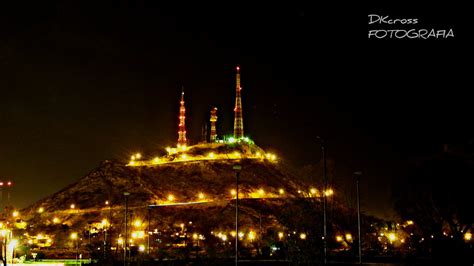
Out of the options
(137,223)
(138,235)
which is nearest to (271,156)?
(137,223)

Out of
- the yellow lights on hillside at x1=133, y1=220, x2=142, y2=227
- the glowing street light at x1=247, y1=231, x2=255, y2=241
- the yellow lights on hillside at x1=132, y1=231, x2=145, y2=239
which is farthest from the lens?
the yellow lights on hillside at x1=133, y1=220, x2=142, y2=227

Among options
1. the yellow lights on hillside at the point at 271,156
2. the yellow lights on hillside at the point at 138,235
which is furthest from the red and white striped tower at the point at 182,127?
the yellow lights on hillside at the point at 138,235

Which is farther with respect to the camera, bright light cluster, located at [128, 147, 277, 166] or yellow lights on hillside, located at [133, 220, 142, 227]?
bright light cluster, located at [128, 147, 277, 166]

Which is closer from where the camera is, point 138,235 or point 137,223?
point 138,235

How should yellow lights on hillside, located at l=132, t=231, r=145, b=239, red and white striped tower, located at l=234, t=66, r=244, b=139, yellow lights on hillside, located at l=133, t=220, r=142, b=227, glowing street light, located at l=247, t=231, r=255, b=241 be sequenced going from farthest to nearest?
1. red and white striped tower, located at l=234, t=66, r=244, b=139
2. yellow lights on hillside, located at l=133, t=220, r=142, b=227
3. yellow lights on hillside, located at l=132, t=231, r=145, b=239
4. glowing street light, located at l=247, t=231, r=255, b=241

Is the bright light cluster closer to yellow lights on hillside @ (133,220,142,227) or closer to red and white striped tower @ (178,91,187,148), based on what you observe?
red and white striped tower @ (178,91,187,148)

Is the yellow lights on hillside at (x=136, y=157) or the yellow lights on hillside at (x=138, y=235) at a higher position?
the yellow lights on hillside at (x=136, y=157)

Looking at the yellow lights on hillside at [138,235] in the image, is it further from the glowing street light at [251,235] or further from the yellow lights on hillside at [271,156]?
the yellow lights on hillside at [271,156]

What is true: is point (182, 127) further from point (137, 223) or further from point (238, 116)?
point (137, 223)

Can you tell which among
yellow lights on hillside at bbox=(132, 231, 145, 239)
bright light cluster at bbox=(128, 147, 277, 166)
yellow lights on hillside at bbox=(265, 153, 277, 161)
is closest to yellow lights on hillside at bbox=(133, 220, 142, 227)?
yellow lights on hillside at bbox=(132, 231, 145, 239)

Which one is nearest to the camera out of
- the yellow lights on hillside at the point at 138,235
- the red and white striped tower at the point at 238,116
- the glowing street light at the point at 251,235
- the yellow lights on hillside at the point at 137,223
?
the glowing street light at the point at 251,235

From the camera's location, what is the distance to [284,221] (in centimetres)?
4469

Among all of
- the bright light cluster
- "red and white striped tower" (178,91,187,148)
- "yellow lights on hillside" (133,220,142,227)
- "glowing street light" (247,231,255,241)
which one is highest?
"red and white striped tower" (178,91,187,148)

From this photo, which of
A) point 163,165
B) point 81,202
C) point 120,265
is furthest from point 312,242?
point 163,165
